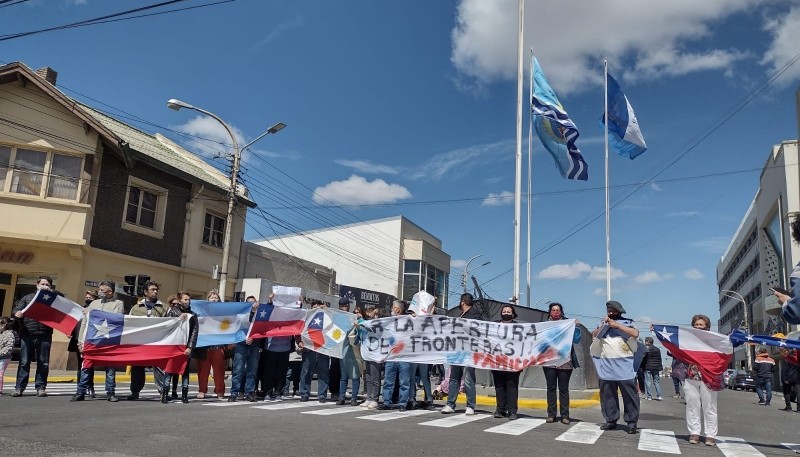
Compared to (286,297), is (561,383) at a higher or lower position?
lower

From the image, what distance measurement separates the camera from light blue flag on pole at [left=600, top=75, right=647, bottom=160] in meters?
21.0

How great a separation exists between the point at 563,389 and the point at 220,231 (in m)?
20.8

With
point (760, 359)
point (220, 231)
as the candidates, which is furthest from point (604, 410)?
point (220, 231)

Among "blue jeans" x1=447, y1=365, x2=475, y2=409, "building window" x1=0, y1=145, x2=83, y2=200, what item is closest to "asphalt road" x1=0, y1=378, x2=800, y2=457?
"blue jeans" x1=447, y1=365, x2=475, y2=409

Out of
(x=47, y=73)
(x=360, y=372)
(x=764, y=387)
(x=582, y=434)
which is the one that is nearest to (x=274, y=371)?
(x=360, y=372)

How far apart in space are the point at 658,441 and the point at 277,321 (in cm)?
666

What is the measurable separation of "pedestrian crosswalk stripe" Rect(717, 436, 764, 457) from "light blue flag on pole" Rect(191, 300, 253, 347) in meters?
7.75

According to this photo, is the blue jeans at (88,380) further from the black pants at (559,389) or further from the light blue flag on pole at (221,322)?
the black pants at (559,389)

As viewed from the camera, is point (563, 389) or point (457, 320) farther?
point (457, 320)

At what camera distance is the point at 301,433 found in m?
6.81

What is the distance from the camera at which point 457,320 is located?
10.6 metres

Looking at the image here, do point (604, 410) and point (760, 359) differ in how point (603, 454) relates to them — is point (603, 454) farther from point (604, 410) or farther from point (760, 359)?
point (760, 359)

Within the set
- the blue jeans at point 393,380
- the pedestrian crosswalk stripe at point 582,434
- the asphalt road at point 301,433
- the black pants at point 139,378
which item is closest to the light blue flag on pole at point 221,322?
the black pants at point 139,378

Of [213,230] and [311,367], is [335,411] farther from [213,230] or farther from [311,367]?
[213,230]
